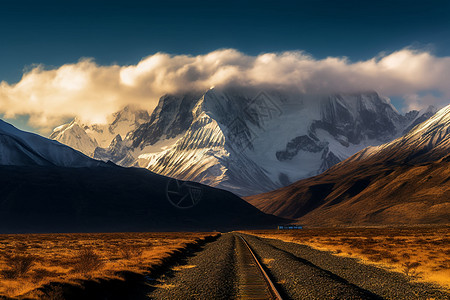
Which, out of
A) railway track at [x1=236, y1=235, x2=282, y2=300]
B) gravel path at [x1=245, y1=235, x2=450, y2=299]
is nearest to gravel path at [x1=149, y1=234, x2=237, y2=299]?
railway track at [x1=236, y1=235, x2=282, y2=300]

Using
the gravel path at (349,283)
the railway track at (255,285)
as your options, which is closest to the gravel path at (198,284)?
the railway track at (255,285)

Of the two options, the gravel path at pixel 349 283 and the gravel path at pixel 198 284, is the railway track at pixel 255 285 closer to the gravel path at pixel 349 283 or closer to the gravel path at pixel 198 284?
the gravel path at pixel 198 284

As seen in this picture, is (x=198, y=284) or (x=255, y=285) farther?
(x=198, y=284)

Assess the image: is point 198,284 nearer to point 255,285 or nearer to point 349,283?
point 255,285

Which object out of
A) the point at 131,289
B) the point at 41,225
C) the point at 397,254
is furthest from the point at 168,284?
the point at 41,225

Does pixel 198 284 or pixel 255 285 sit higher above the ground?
pixel 255 285

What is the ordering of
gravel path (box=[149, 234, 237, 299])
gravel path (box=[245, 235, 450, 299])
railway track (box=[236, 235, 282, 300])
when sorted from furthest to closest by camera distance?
1. gravel path (box=[149, 234, 237, 299])
2. gravel path (box=[245, 235, 450, 299])
3. railway track (box=[236, 235, 282, 300])

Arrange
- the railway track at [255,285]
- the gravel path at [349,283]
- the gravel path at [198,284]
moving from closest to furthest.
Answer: the railway track at [255,285]
the gravel path at [349,283]
the gravel path at [198,284]

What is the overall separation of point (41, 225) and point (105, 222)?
95.8 feet

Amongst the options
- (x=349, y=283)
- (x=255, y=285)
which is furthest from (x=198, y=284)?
(x=349, y=283)

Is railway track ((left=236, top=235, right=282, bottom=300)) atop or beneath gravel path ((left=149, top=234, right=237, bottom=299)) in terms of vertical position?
atop

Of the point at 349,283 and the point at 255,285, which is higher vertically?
the point at 255,285

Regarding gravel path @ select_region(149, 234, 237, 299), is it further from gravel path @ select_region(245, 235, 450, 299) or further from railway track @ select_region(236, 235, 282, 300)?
gravel path @ select_region(245, 235, 450, 299)

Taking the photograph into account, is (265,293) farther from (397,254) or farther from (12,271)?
(397,254)
